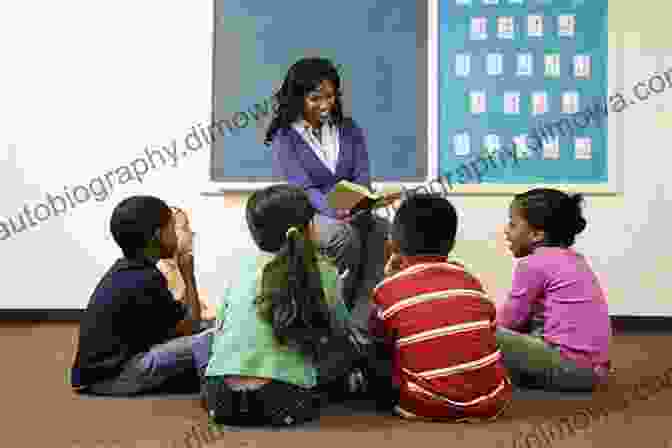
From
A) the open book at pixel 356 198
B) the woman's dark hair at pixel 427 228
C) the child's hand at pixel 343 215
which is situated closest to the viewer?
the woman's dark hair at pixel 427 228

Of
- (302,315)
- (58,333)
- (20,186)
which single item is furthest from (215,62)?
(302,315)

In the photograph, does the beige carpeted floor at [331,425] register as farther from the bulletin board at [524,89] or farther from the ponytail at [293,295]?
the bulletin board at [524,89]

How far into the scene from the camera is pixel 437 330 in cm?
143

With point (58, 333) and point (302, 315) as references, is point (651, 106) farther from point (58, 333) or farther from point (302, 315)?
point (58, 333)

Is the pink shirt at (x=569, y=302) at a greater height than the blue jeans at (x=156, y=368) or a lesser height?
greater

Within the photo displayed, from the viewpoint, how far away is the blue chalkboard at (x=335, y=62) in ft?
9.96

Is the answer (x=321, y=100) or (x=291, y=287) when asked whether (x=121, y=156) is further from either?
(x=291, y=287)

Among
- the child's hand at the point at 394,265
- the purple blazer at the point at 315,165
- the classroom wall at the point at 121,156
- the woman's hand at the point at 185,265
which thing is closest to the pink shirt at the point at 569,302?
the child's hand at the point at 394,265

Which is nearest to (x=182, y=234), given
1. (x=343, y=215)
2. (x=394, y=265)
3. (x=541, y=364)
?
(x=343, y=215)

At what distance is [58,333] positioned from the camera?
2816mm

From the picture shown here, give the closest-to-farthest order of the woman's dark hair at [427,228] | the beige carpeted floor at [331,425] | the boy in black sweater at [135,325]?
the beige carpeted floor at [331,425]
the woman's dark hair at [427,228]
the boy in black sweater at [135,325]

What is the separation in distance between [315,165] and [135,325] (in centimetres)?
89

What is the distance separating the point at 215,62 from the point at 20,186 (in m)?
1.07

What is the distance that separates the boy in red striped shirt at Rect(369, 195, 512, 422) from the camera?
1.43 metres
